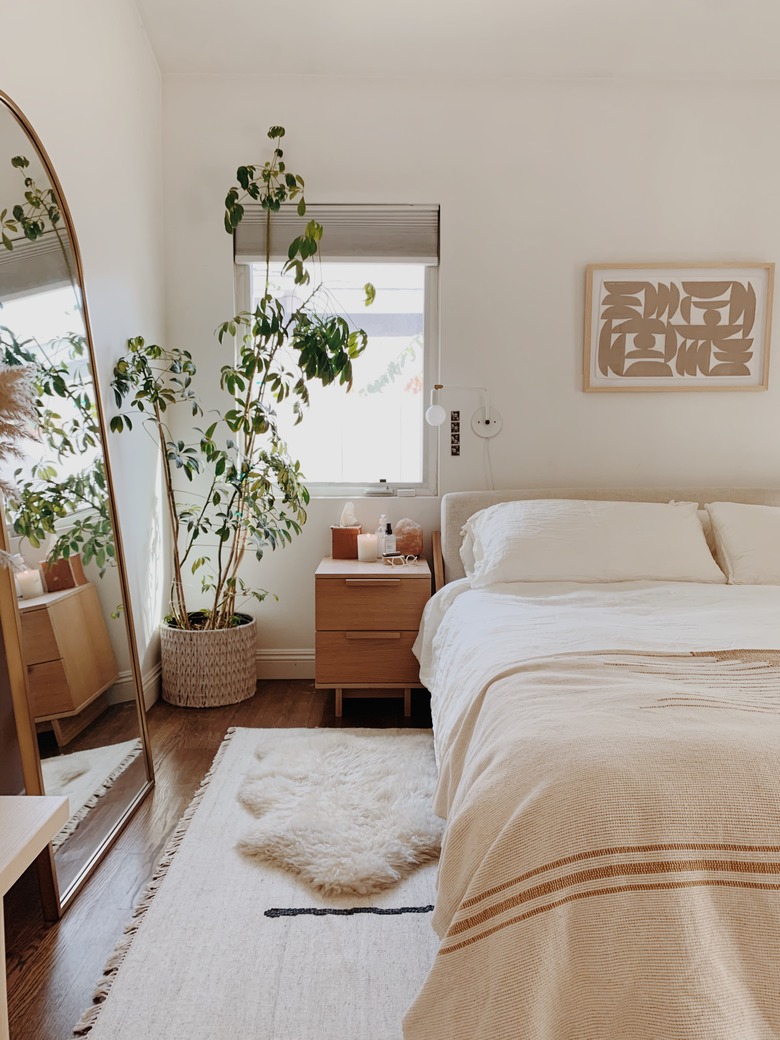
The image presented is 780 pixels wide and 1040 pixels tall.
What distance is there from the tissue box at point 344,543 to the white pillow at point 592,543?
558 millimetres

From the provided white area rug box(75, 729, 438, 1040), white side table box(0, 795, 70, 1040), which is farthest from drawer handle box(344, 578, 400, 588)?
white side table box(0, 795, 70, 1040)

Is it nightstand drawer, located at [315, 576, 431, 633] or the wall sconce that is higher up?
the wall sconce

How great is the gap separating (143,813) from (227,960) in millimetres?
783

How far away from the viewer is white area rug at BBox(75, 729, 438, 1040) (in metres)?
1.47

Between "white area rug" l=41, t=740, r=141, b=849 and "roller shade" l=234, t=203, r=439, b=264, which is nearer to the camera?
"white area rug" l=41, t=740, r=141, b=849

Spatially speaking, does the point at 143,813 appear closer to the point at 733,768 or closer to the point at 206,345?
the point at 733,768

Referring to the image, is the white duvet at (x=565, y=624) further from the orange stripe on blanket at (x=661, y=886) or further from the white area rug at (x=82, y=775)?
the white area rug at (x=82, y=775)

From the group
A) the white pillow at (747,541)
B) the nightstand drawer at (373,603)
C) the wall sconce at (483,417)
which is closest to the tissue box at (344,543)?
the nightstand drawer at (373,603)

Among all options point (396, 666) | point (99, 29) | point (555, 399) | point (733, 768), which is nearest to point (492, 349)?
point (555, 399)

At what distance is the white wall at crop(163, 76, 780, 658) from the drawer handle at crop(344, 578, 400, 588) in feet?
2.08

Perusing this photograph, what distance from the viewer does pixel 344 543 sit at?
3426mm

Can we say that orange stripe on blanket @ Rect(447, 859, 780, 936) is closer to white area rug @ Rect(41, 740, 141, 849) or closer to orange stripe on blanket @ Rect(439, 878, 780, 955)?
orange stripe on blanket @ Rect(439, 878, 780, 955)

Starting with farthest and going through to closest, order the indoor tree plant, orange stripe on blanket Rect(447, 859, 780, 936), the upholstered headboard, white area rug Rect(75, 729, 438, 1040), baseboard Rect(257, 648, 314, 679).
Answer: baseboard Rect(257, 648, 314, 679)
the upholstered headboard
the indoor tree plant
white area rug Rect(75, 729, 438, 1040)
orange stripe on blanket Rect(447, 859, 780, 936)

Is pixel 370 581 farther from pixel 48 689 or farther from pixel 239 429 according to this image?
→ pixel 48 689
